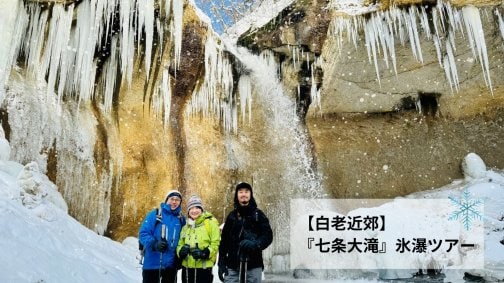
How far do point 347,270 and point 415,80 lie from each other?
419 cm

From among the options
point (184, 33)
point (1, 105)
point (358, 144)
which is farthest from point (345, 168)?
point (1, 105)

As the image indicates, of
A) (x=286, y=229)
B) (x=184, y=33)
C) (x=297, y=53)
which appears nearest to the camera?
(x=184, y=33)

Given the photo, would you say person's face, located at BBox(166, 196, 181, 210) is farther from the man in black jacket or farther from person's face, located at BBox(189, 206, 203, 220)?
the man in black jacket

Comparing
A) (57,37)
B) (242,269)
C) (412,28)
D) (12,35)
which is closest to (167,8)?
(57,37)

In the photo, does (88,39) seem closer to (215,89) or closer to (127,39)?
(127,39)

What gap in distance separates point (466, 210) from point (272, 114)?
13.6ft

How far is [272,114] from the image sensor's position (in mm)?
9734

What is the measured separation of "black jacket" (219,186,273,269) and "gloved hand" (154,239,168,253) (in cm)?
42

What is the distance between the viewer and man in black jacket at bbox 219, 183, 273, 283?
3176mm

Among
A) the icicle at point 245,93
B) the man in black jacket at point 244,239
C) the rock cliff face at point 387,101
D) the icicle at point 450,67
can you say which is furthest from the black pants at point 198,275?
the icicle at point 450,67

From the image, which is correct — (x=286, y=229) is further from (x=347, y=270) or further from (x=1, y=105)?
(x=1, y=105)

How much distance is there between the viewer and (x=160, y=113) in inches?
352

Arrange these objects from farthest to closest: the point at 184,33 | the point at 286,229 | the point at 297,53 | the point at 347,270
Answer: the point at 286,229
the point at 297,53
the point at 184,33
the point at 347,270

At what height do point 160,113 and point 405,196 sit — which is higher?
point 160,113
